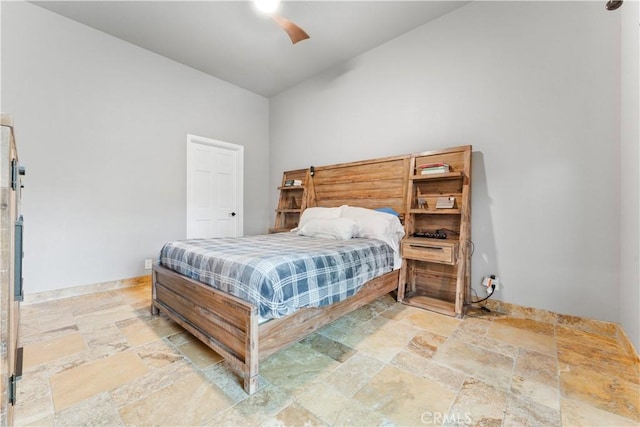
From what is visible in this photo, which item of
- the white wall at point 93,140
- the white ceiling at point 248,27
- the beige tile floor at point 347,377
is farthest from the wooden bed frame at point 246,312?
the white ceiling at point 248,27

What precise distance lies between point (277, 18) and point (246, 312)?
89.3 inches

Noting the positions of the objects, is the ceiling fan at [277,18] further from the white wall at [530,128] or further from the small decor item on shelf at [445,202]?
the small decor item on shelf at [445,202]

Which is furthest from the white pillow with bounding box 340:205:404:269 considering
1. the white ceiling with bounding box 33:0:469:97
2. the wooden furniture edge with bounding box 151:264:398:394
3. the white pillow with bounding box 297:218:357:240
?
the white ceiling with bounding box 33:0:469:97

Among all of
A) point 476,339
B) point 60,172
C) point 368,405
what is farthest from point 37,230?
point 476,339

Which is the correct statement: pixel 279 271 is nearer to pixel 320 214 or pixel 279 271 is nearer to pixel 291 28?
pixel 320 214

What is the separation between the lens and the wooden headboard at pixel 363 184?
10.3ft

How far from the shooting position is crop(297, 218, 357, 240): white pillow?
274 centimetres

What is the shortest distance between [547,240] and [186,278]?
3064 mm

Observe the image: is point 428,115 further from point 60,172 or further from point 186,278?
point 60,172

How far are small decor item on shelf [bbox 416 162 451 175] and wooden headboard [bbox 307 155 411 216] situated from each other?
0.91 feet

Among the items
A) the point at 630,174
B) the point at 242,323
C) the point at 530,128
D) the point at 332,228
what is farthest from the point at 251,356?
the point at 530,128

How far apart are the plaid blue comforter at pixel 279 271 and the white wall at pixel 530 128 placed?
141 cm

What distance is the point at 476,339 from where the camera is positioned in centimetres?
200

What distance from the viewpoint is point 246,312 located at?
1426 mm
